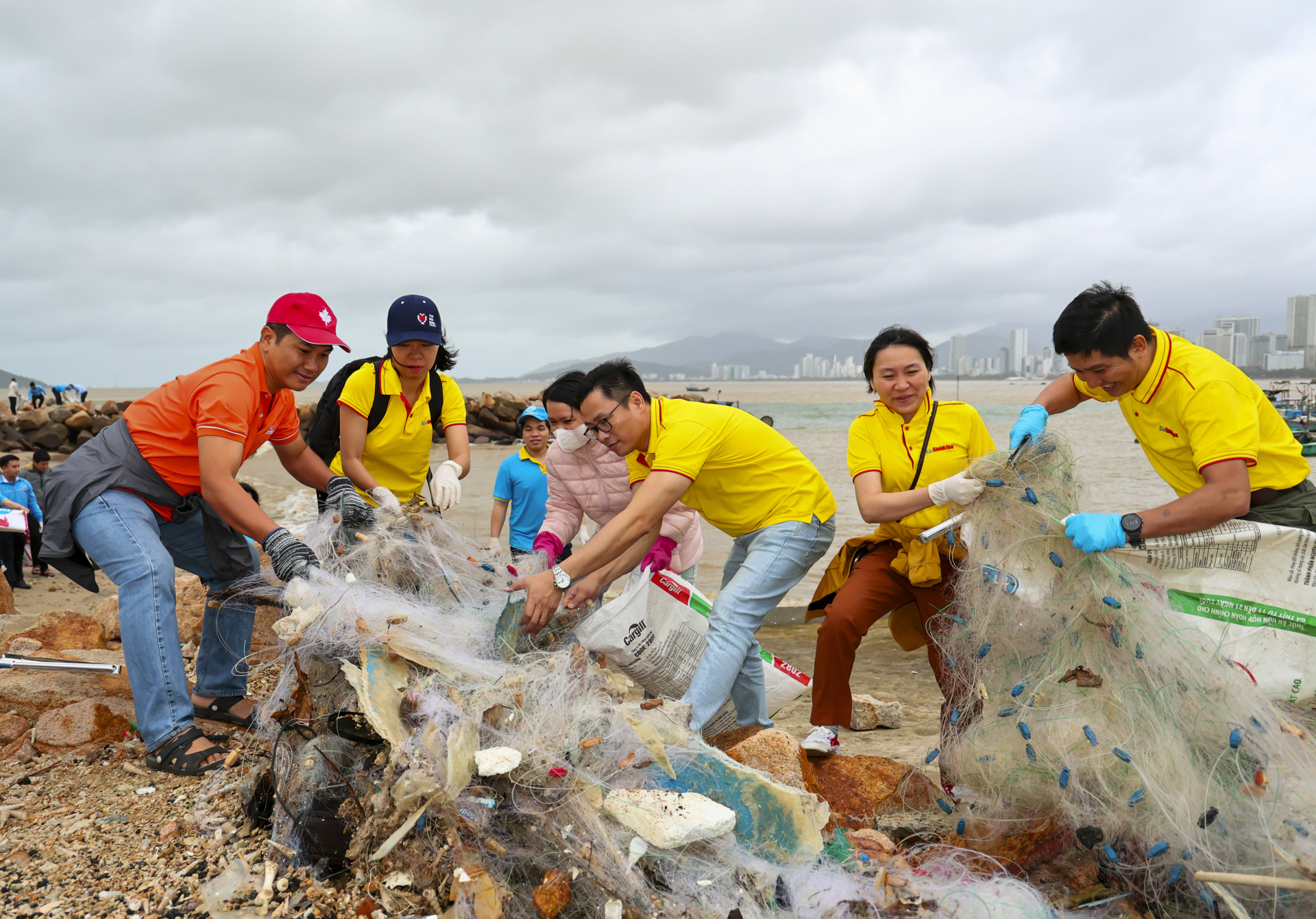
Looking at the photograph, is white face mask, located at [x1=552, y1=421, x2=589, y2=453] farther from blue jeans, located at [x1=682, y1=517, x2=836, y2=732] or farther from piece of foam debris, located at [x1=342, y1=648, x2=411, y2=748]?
piece of foam debris, located at [x1=342, y1=648, x2=411, y2=748]

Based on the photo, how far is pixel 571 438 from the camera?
3.86 m

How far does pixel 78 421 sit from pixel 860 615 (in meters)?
24.5

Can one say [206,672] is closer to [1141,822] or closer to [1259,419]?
[1141,822]

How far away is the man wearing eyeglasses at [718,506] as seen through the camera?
2973 millimetres

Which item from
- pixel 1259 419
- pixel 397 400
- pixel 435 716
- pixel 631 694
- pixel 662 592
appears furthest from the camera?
pixel 631 694

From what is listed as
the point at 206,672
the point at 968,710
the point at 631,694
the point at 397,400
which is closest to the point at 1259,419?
the point at 968,710

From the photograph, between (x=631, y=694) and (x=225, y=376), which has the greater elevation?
(x=225, y=376)

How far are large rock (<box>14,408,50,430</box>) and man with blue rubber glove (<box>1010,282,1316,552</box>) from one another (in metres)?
25.1

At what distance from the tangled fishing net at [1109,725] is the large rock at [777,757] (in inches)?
18.4

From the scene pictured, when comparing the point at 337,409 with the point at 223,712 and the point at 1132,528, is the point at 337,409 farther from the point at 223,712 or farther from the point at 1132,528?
the point at 1132,528

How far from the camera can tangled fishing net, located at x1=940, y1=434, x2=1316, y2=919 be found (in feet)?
6.80

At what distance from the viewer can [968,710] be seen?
2.77 m

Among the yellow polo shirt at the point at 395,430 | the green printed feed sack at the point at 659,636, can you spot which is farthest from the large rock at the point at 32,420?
the green printed feed sack at the point at 659,636

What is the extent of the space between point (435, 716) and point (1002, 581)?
5.89 ft
